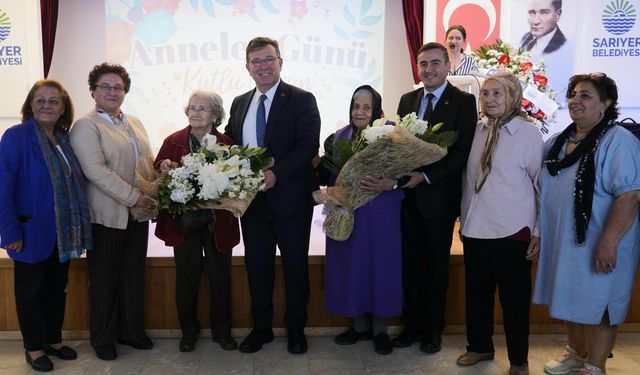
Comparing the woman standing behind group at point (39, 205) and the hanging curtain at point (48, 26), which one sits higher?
the hanging curtain at point (48, 26)

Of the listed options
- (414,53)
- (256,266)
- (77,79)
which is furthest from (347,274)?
(77,79)

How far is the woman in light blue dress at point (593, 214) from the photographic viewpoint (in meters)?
2.41

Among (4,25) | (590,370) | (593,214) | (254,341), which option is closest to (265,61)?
(254,341)

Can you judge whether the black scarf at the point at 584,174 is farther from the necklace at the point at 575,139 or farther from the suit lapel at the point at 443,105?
the suit lapel at the point at 443,105

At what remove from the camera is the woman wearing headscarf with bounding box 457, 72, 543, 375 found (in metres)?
2.58

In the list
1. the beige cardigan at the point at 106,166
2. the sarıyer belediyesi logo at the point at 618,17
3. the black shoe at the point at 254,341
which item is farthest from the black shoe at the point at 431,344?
the sarıyer belediyesi logo at the point at 618,17

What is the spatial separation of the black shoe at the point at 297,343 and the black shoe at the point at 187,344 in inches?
20.5

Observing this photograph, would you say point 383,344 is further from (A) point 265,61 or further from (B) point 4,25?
(B) point 4,25

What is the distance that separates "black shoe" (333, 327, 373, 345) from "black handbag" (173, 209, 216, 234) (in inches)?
39.9

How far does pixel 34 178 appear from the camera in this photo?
106 inches

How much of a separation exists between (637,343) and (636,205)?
1.23m

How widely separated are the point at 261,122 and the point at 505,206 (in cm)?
129

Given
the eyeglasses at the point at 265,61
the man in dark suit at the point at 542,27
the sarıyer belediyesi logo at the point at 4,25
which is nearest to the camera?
the eyeglasses at the point at 265,61

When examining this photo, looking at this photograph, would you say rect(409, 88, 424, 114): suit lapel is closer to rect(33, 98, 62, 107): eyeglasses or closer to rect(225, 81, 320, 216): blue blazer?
rect(225, 81, 320, 216): blue blazer
